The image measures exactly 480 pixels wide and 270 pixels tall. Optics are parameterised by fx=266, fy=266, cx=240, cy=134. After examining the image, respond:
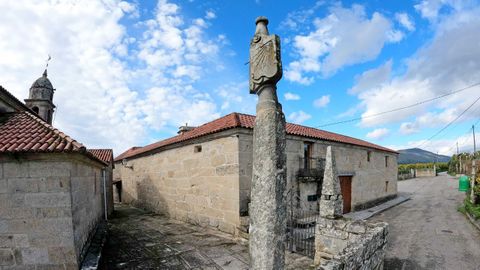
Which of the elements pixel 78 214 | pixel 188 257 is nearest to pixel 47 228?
pixel 78 214

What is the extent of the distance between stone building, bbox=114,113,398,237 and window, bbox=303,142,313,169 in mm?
46

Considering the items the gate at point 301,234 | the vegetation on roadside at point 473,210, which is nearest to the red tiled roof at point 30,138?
the gate at point 301,234

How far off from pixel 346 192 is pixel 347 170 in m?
1.23

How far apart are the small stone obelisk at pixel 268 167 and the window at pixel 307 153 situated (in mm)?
9915

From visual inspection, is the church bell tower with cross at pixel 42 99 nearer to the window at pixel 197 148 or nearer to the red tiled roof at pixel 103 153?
the red tiled roof at pixel 103 153

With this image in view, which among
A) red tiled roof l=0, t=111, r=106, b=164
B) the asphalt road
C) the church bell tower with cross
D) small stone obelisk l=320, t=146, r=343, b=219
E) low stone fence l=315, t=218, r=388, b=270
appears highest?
the church bell tower with cross

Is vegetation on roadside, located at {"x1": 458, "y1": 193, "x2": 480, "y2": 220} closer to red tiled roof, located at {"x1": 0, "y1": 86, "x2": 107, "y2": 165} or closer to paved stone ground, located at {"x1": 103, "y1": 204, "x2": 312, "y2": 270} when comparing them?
paved stone ground, located at {"x1": 103, "y1": 204, "x2": 312, "y2": 270}

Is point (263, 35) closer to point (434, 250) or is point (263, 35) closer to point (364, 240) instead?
point (364, 240)

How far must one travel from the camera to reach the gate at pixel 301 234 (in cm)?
712

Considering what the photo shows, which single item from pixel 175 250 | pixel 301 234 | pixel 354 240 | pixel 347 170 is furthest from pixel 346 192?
pixel 175 250

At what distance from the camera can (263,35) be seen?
7.88ft

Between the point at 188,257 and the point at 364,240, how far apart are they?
4.15m

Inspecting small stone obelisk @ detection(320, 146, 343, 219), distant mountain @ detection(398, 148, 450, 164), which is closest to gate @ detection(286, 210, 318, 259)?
small stone obelisk @ detection(320, 146, 343, 219)

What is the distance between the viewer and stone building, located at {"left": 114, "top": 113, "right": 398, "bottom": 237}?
28.7 ft
